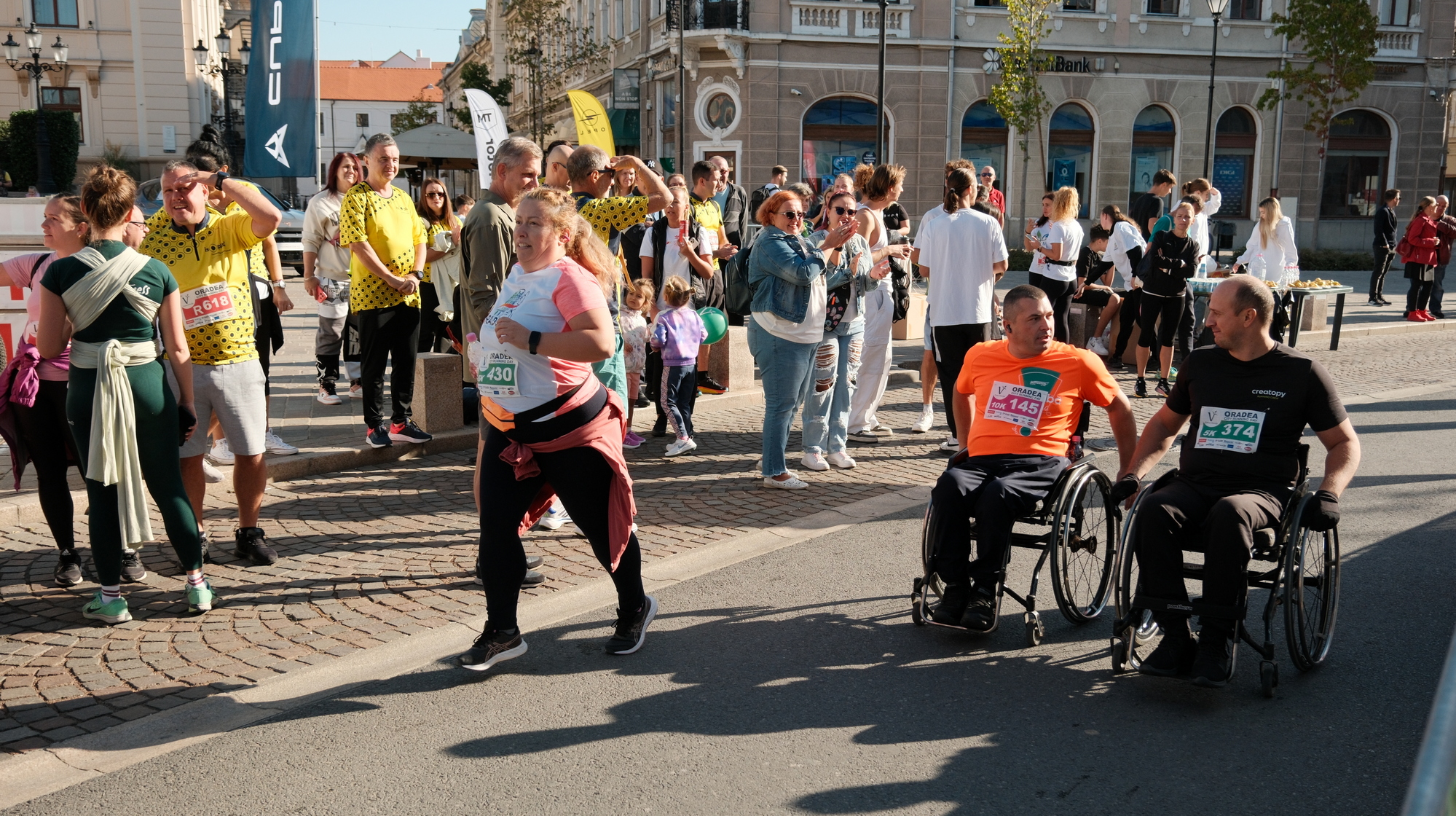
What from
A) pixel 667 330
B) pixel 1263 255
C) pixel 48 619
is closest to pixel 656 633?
pixel 48 619

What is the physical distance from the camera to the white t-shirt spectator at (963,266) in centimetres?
805

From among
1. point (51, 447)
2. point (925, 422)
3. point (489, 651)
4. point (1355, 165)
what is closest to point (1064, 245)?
point (925, 422)

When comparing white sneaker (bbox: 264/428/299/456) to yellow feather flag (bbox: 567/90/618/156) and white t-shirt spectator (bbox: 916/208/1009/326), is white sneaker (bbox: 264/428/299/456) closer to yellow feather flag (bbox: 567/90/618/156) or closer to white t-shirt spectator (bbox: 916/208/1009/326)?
white t-shirt spectator (bbox: 916/208/1009/326)

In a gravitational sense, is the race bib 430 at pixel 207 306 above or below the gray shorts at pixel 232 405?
above

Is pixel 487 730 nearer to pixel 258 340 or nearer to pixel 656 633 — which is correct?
pixel 656 633

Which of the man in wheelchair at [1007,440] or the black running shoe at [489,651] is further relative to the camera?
the man in wheelchair at [1007,440]

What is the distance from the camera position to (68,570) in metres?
5.46

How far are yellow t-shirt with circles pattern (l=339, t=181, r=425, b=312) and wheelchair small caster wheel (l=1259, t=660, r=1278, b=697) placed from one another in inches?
220

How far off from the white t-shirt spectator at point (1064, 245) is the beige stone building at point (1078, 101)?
21.4 m

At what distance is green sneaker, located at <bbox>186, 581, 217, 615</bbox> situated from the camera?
199 inches

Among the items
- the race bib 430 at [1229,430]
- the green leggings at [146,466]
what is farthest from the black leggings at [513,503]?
the race bib 430 at [1229,430]

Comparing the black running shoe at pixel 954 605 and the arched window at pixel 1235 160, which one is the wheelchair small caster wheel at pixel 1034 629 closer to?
the black running shoe at pixel 954 605

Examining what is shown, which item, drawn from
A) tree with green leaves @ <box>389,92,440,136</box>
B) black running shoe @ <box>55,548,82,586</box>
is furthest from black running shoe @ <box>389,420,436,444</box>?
tree with green leaves @ <box>389,92,440,136</box>

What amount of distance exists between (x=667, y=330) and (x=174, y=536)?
400 centimetres
